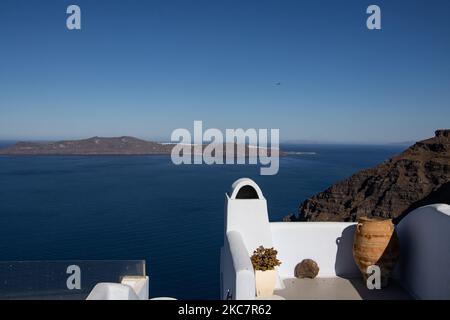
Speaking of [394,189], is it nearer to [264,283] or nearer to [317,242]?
[317,242]

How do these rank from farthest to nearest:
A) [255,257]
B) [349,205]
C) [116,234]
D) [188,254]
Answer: [349,205] < [116,234] < [188,254] < [255,257]

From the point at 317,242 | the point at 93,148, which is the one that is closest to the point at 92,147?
the point at 93,148

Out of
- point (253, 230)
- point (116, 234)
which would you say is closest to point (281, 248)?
point (253, 230)

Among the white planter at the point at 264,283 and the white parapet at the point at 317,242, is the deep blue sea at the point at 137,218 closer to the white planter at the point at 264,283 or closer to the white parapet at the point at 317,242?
the white parapet at the point at 317,242

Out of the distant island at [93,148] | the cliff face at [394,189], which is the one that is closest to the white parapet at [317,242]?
the cliff face at [394,189]
